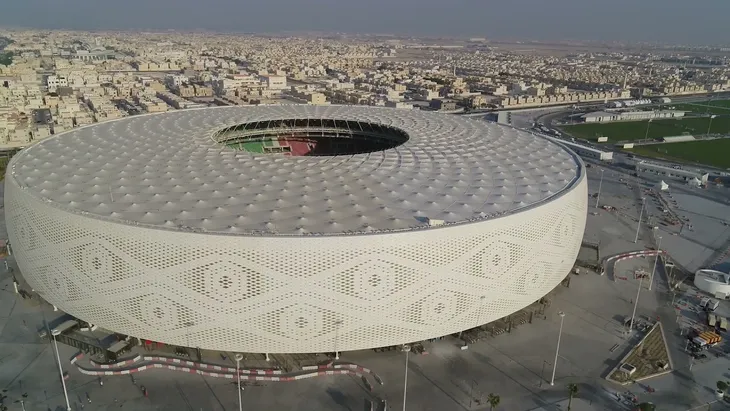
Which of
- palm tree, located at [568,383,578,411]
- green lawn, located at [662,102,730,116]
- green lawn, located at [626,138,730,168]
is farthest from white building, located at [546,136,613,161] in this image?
green lawn, located at [662,102,730,116]

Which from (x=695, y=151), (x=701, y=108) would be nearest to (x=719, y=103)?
(x=701, y=108)

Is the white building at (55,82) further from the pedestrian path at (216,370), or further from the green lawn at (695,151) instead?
the green lawn at (695,151)

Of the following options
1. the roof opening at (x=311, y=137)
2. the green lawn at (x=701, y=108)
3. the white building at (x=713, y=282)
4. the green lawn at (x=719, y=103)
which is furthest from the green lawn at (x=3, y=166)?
the green lawn at (x=719, y=103)

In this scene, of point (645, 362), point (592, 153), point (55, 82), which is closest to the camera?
point (645, 362)

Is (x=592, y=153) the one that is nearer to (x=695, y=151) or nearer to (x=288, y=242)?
(x=695, y=151)

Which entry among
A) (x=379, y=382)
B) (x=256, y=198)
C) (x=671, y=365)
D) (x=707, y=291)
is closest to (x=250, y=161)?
(x=256, y=198)

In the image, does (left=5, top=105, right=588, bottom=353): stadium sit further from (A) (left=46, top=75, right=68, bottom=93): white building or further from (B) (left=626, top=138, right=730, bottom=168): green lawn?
(A) (left=46, top=75, right=68, bottom=93): white building
